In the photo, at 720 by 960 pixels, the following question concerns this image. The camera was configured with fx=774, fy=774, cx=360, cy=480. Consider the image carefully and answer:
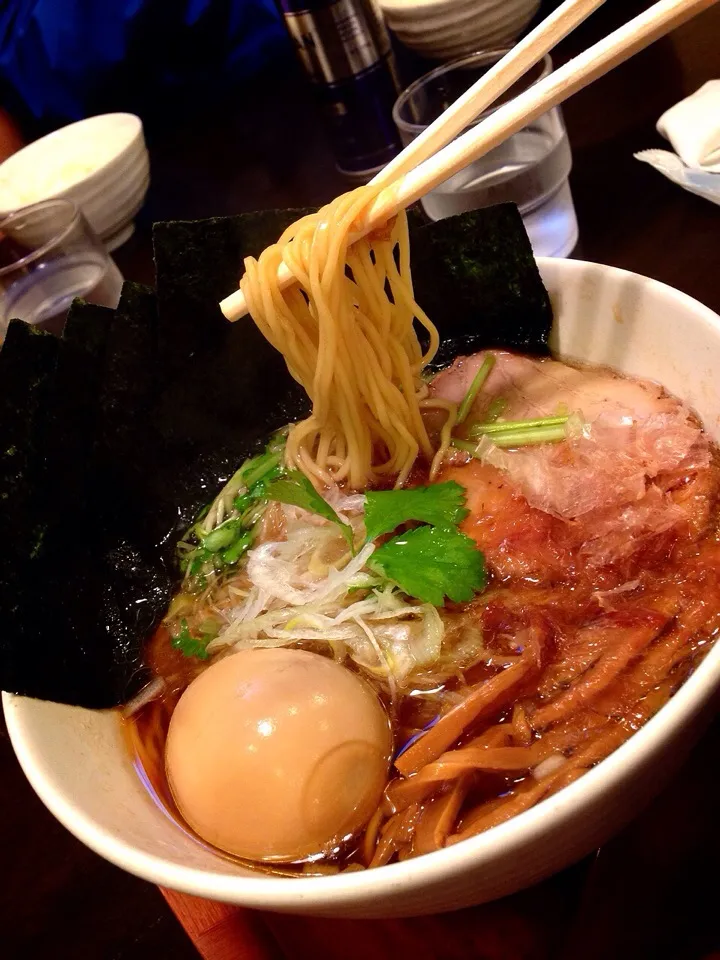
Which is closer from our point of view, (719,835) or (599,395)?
(719,835)

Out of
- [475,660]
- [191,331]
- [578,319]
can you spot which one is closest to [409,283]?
[578,319]

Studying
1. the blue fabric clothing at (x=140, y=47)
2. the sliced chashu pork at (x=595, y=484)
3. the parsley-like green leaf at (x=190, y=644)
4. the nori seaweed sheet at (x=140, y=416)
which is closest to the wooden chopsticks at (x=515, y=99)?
the nori seaweed sheet at (x=140, y=416)

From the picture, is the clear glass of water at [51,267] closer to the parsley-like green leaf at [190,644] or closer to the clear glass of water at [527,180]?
the clear glass of water at [527,180]

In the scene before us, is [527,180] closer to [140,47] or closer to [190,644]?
[190,644]

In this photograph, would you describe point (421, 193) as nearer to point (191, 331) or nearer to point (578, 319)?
point (578, 319)

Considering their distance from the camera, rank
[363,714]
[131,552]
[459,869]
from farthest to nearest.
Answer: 1. [131,552]
2. [363,714]
3. [459,869]

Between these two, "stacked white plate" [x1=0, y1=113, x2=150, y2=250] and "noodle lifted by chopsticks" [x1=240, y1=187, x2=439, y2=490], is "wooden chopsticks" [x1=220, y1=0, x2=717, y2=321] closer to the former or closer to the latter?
"noodle lifted by chopsticks" [x1=240, y1=187, x2=439, y2=490]

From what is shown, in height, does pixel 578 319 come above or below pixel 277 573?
above
